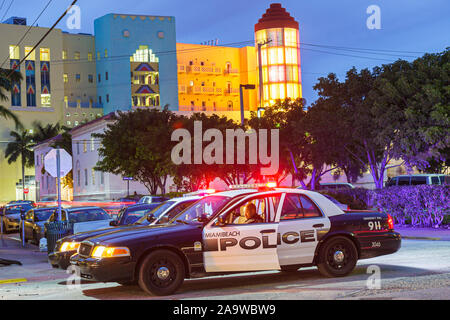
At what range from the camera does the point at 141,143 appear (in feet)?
152

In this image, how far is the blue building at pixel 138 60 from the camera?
4040 inches

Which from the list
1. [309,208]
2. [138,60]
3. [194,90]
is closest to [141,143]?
[309,208]

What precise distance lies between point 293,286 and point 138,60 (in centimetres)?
9614

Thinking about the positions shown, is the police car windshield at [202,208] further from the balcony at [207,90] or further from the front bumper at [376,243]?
the balcony at [207,90]

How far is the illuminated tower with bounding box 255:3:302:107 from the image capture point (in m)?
101

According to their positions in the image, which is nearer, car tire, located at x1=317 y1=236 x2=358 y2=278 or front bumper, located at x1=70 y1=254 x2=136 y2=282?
front bumper, located at x1=70 y1=254 x2=136 y2=282

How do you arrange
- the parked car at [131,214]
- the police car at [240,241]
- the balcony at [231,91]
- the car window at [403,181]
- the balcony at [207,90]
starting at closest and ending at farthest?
1. the police car at [240,241]
2. the parked car at [131,214]
3. the car window at [403,181]
4. the balcony at [207,90]
5. the balcony at [231,91]

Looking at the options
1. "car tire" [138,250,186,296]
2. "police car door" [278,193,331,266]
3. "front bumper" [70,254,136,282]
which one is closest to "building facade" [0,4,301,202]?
"police car door" [278,193,331,266]

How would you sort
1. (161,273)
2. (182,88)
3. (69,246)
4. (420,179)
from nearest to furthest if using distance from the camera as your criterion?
(161,273)
(69,246)
(420,179)
(182,88)

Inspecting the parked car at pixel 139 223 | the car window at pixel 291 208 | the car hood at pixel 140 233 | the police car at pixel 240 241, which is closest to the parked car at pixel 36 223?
the parked car at pixel 139 223

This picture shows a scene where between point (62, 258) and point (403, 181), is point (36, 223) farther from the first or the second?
point (403, 181)

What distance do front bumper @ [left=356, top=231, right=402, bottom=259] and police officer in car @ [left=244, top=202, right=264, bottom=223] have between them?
1.82m

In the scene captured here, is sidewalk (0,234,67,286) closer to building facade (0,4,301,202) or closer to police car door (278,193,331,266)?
police car door (278,193,331,266)

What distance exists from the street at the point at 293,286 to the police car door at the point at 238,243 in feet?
1.31
